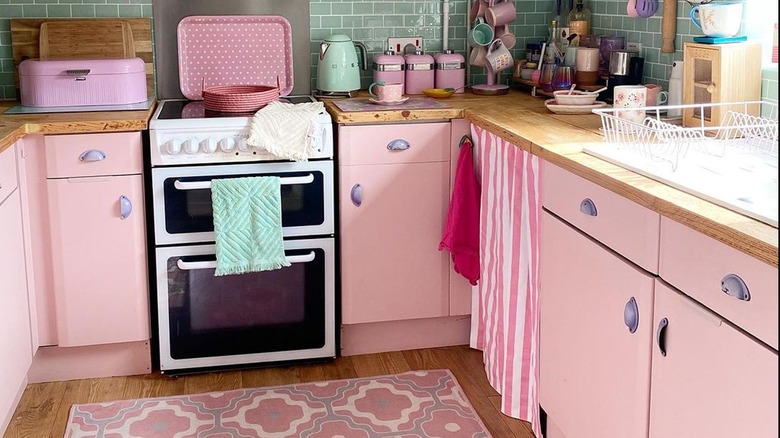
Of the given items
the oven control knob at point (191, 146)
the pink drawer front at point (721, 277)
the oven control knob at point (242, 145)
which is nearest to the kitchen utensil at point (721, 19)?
the pink drawer front at point (721, 277)

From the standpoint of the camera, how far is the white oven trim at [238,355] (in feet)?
10.3

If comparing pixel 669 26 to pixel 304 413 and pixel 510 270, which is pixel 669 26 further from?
pixel 304 413

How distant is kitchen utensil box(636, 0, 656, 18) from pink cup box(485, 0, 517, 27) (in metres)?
0.71

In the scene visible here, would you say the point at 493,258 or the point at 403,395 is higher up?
the point at 493,258

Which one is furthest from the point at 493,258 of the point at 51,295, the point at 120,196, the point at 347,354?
the point at 51,295

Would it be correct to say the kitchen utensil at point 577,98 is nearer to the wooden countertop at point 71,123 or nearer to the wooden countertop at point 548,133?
the wooden countertop at point 548,133

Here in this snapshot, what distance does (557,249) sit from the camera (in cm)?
243

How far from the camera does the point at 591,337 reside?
88.7 inches

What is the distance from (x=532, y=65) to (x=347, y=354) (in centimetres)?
139

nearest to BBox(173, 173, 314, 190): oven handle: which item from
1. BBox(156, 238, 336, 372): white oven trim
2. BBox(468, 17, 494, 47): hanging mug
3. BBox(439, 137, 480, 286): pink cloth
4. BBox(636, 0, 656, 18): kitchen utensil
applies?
BBox(156, 238, 336, 372): white oven trim

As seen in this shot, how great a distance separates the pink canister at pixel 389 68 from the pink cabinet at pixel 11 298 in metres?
1.43

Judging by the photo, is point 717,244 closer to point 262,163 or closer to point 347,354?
point 262,163

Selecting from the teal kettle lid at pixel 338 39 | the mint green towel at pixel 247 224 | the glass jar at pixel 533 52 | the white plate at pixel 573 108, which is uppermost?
the teal kettle lid at pixel 338 39

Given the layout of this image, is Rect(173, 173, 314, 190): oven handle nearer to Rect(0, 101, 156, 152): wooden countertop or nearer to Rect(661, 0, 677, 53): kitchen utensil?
Rect(0, 101, 156, 152): wooden countertop
